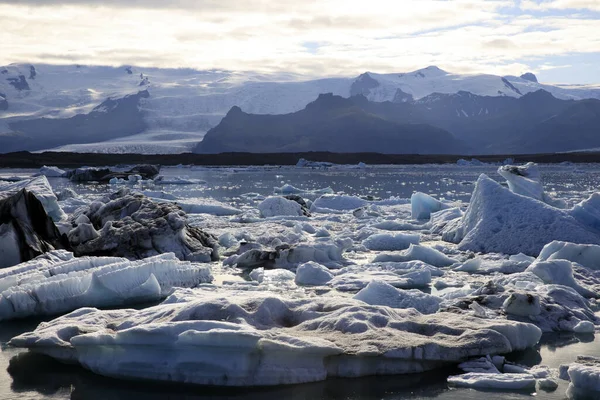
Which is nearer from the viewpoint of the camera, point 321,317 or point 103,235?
point 321,317

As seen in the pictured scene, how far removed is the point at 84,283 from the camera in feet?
Result: 25.5

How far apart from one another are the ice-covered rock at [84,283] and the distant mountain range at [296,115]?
293ft

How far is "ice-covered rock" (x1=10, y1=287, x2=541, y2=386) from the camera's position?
16.8ft

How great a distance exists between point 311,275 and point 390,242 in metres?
4.00

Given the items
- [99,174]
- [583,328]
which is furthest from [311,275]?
[99,174]

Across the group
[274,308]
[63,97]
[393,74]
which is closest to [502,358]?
[274,308]

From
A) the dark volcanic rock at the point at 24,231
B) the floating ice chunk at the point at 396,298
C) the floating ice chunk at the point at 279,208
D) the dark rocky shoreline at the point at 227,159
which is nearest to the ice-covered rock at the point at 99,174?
the dark rocky shoreline at the point at 227,159

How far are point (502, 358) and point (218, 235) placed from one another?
8.93 metres

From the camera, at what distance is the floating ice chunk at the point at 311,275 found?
9125 millimetres

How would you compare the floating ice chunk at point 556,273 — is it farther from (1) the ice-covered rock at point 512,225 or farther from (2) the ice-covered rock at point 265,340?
(1) the ice-covered rock at point 512,225

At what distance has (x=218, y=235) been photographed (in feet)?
45.6

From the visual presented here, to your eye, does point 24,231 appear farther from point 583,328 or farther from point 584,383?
point 584,383

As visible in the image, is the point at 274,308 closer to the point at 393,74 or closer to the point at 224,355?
the point at 224,355

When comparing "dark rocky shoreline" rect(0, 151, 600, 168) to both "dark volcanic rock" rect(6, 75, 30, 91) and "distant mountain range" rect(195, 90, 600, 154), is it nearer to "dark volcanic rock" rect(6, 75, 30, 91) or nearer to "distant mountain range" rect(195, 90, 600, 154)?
"distant mountain range" rect(195, 90, 600, 154)
